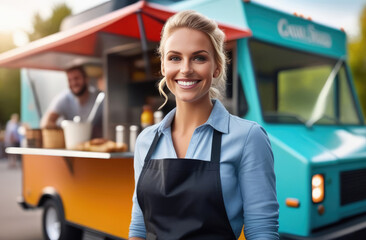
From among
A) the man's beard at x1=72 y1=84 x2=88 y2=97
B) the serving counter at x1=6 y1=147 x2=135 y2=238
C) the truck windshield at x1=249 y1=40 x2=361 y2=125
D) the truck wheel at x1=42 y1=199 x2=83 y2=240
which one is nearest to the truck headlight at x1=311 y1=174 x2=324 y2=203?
the truck windshield at x1=249 y1=40 x2=361 y2=125

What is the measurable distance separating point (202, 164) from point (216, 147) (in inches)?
3.3

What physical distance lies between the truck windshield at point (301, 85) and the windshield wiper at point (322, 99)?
19 mm

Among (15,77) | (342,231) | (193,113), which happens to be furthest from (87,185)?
(15,77)

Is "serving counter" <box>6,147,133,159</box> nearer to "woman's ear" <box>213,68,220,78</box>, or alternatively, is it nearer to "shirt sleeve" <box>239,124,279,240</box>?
"woman's ear" <box>213,68,220,78</box>

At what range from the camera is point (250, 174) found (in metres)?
1.49

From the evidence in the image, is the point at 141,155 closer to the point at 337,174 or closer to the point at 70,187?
the point at 337,174

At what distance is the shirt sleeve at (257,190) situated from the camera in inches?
58.0

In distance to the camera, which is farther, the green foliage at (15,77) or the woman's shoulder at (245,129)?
the green foliage at (15,77)

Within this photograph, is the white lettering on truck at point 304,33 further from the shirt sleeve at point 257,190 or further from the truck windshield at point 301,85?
the shirt sleeve at point 257,190

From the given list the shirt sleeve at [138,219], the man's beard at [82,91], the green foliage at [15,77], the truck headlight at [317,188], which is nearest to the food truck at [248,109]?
the truck headlight at [317,188]

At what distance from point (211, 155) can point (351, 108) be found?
12.6ft

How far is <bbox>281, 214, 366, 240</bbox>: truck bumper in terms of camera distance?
319 cm

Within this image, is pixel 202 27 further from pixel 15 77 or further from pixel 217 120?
pixel 15 77

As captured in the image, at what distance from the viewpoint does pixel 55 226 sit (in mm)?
5141
